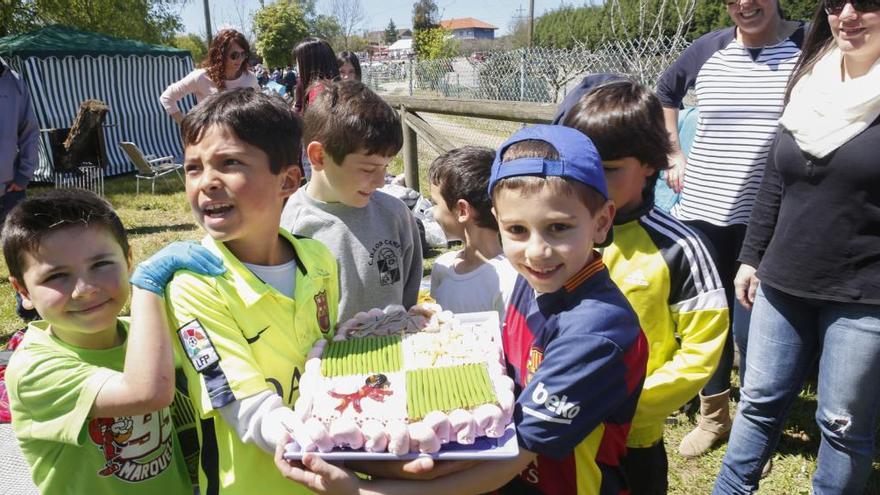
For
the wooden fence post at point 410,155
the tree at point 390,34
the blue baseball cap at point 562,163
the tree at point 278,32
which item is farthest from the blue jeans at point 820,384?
the tree at point 390,34

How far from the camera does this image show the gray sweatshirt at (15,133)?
15.0 ft

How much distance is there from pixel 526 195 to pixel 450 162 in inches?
47.2

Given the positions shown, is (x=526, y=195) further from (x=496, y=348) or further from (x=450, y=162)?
(x=450, y=162)

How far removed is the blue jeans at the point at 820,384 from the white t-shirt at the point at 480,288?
0.97 metres

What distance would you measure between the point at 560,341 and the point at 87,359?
4.26 ft

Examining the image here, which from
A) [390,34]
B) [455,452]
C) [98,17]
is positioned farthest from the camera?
[390,34]

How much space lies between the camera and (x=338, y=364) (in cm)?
154

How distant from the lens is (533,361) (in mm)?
1596

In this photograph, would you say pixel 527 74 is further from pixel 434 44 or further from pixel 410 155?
pixel 434 44

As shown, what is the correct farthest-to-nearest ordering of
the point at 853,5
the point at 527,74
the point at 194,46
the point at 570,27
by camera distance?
1. the point at 194,46
2. the point at 570,27
3. the point at 527,74
4. the point at 853,5

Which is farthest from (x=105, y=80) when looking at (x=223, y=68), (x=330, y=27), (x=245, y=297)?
(x=330, y=27)

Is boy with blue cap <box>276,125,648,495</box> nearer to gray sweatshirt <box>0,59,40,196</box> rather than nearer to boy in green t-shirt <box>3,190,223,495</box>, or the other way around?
boy in green t-shirt <box>3,190,223,495</box>

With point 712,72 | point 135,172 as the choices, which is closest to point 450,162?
point 712,72

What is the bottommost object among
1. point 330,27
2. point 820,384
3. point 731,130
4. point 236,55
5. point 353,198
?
point 820,384
